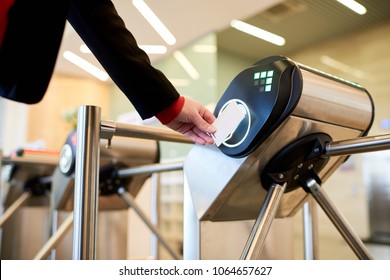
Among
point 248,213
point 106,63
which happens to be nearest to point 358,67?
point 248,213

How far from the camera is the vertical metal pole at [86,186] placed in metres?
0.56

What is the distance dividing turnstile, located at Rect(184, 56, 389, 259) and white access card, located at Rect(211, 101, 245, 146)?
21mm

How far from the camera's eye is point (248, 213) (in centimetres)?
79

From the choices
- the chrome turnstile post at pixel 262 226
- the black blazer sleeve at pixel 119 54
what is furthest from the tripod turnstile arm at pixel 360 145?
the black blazer sleeve at pixel 119 54

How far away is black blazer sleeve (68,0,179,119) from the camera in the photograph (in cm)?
55

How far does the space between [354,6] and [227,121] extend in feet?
7.48

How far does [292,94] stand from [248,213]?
0.29m

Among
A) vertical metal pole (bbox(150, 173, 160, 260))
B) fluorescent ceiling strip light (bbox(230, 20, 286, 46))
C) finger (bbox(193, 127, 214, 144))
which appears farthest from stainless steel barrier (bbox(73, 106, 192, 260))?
fluorescent ceiling strip light (bbox(230, 20, 286, 46))

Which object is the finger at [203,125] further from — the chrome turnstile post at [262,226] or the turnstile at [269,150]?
the chrome turnstile post at [262,226]

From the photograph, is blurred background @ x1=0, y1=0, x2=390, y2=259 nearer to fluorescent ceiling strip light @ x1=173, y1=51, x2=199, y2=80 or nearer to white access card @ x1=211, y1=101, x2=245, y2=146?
fluorescent ceiling strip light @ x1=173, y1=51, x2=199, y2=80

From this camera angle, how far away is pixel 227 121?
621 millimetres

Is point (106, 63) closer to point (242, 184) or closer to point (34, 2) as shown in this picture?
point (34, 2)

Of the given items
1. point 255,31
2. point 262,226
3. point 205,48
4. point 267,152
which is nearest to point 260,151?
point 267,152

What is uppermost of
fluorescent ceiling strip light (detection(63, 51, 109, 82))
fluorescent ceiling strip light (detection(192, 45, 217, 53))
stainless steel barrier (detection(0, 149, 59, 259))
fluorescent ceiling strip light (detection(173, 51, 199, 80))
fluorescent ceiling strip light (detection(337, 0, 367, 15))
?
fluorescent ceiling strip light (detection(337, 0, 367, 15))
